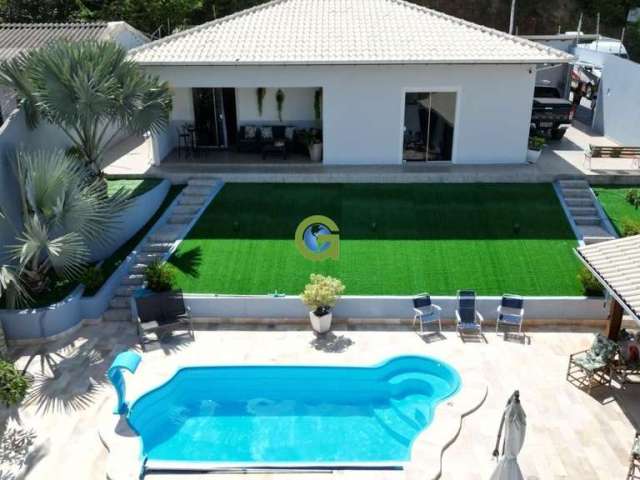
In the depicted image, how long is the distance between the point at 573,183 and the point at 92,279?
1601cm

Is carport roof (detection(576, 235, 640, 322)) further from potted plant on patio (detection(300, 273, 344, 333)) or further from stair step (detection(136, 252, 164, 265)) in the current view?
stair step (detection(136, 252, 164, 265))

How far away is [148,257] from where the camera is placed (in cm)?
1827

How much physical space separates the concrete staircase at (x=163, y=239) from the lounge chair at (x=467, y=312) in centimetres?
888

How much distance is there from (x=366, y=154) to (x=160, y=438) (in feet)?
43.0

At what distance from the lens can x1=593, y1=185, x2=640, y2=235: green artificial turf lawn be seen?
19125 millimetres

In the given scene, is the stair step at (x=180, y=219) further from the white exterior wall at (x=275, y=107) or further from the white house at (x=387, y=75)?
the white exterior wall at (x=275, y=107)

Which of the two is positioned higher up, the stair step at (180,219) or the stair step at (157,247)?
the stair step at (180,219)

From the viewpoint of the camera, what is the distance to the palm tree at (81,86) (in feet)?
54.6

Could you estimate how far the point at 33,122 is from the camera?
59.4 feet

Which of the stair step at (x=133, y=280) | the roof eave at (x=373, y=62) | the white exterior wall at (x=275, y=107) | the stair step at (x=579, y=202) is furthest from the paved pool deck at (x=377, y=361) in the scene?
the white exterior wall at (x=275, y=107)

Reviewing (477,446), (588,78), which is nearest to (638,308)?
Result: (477,446)

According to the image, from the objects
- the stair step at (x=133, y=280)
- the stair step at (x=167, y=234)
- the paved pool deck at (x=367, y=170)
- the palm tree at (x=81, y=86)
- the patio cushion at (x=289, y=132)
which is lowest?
the stair step at (x=133, y=280)

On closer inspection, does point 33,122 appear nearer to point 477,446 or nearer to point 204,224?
point 204,224

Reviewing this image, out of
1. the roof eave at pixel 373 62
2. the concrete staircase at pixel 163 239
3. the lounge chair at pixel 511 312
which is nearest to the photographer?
the lounge chair at pixel 511 312
